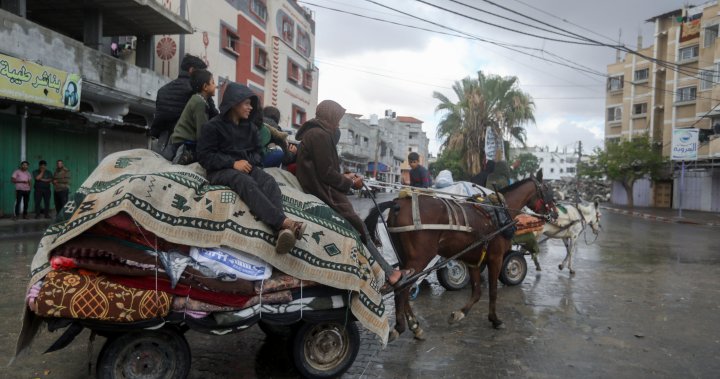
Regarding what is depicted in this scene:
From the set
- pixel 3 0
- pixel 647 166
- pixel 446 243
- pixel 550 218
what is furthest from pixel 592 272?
pixel 647 166

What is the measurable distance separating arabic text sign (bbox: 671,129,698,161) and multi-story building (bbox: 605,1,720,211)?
2611mm

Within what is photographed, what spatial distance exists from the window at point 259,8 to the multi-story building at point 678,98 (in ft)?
65.9

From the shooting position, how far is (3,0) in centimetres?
1241

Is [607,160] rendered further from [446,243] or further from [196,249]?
[196,249]

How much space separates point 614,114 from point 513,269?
45902 millimetres

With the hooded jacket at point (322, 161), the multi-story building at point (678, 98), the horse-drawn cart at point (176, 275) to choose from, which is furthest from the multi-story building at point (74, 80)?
the multi-story building at point (678, 98)

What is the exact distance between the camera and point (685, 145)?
25.8 metres

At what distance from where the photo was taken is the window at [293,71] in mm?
27289

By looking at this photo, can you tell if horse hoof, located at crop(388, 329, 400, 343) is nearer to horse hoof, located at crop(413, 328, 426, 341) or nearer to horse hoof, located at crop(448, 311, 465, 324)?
horse hoof, located at crop(413, 328, 426, 341)

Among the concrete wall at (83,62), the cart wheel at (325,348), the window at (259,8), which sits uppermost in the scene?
the window at (259,8)

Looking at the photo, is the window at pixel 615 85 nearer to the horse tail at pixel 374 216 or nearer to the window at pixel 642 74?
the window at pixel 642 74

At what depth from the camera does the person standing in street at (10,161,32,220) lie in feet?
40.2

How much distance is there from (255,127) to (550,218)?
4415mm

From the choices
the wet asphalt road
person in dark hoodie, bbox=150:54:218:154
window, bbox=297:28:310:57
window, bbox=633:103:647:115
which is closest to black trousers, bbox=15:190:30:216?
the wet asphalt road
